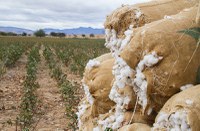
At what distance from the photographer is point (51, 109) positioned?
23.8ft

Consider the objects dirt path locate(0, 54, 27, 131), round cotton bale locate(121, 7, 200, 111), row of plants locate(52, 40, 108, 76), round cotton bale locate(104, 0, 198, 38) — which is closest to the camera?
round cotton bale locate(121, 7, 200, 111)

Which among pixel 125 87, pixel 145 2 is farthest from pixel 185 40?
pixel 145 2

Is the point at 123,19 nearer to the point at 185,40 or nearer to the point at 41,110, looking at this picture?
the point at 185,40

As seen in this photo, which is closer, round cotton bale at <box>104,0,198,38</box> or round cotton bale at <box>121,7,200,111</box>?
round cotton bale at <box>121,7,200,111</box>

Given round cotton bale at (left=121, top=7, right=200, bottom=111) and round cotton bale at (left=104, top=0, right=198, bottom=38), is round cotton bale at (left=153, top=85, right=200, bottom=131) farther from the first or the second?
round cotton bale at (left=104, top=0, right=198, bottom=38)

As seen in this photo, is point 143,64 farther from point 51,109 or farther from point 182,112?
point 51,109

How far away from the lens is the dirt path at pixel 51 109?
6176 millimetres

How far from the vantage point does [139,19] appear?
2.93 metres

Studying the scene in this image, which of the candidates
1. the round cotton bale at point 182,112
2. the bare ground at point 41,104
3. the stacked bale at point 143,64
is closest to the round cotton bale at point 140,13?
the stacked bale at point 143,64

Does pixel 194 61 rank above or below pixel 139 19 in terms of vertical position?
below

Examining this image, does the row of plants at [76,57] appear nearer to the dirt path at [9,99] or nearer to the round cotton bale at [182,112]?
the dirt path at [9,99]

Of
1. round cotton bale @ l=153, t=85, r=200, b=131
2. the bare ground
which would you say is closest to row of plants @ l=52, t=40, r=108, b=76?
the bare ground

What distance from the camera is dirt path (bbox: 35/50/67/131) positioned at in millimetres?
6176

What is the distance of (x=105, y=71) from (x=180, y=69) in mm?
951
